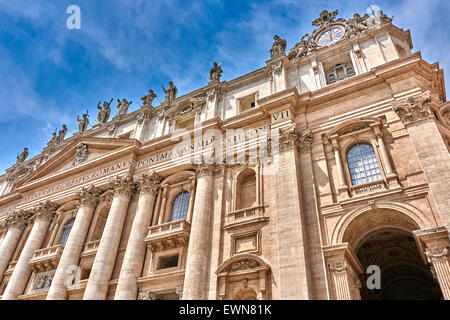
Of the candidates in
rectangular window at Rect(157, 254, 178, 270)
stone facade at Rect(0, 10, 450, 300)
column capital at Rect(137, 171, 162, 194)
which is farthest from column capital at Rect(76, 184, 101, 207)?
rectangular window at Rect(157, 254, 178, 270)

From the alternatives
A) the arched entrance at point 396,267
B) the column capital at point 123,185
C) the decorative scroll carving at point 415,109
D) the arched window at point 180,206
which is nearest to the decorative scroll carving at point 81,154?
the column capital at point 123,185

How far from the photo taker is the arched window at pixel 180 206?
22.7m

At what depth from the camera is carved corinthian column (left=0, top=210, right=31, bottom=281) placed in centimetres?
2753

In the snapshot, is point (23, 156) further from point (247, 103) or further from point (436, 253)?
point (436, 253)

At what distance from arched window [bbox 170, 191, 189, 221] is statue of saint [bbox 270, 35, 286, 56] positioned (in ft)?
41.0

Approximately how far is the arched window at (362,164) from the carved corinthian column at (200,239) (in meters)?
8.20

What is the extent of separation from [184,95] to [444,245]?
871 inches

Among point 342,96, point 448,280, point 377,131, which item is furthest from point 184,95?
point 448,280

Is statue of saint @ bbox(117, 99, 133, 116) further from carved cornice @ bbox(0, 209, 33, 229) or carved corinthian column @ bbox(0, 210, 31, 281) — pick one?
carved corinthian column @ bbox(0, 210, 31, 281)

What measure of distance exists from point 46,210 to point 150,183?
10162 millimetres

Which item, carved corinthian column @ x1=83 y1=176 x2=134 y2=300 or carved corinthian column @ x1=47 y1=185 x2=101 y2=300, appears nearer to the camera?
carved corinthian column @ x1=83 y1=176 x2=134 y2=300

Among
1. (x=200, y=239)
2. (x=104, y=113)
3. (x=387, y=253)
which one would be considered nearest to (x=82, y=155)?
(x=104, y=113)
